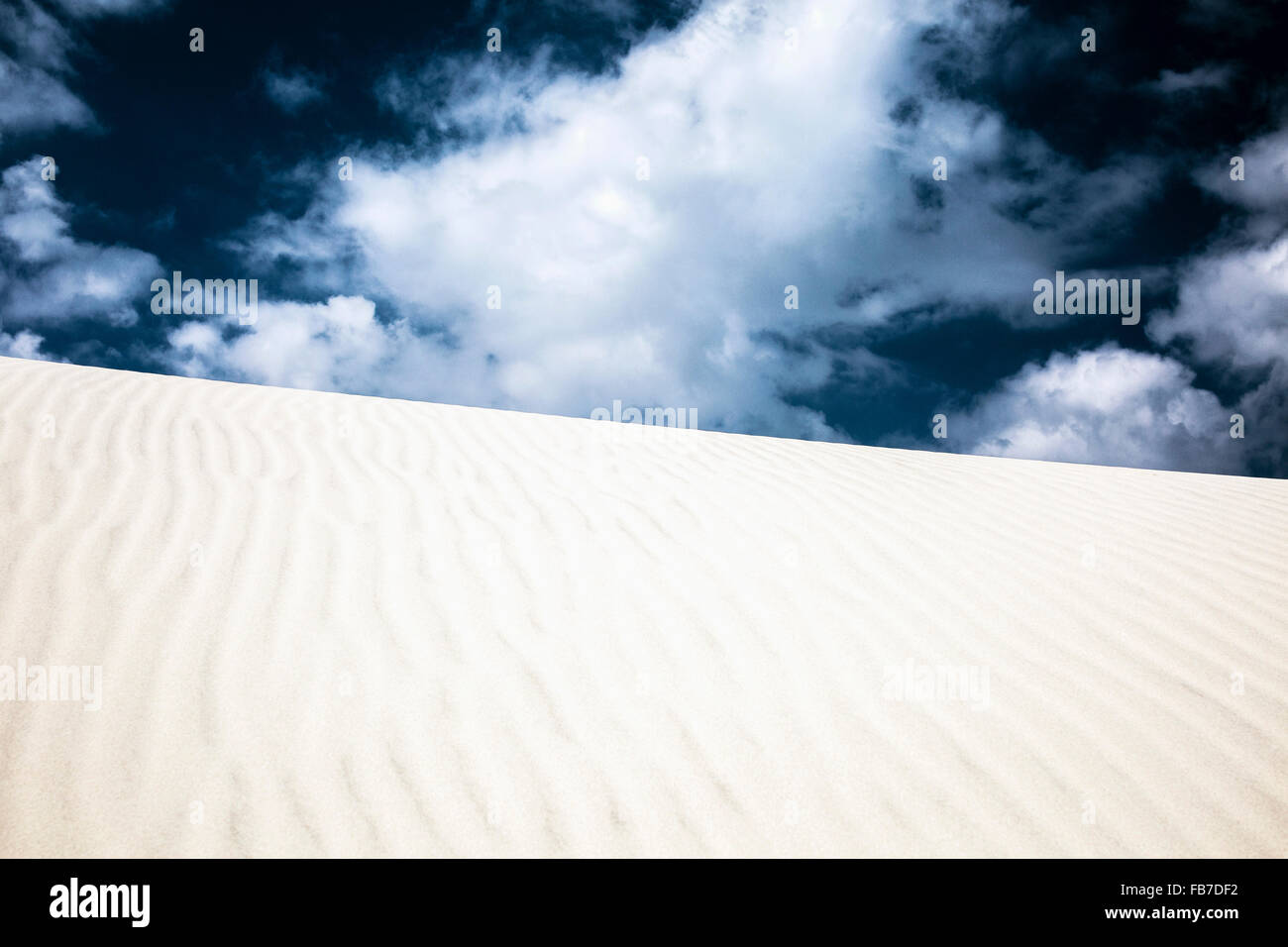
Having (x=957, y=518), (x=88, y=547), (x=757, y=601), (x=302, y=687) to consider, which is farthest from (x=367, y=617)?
(x=957, y=518)

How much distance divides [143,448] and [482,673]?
10.8 ft

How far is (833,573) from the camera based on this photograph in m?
3.71

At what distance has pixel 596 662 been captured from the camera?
286cm

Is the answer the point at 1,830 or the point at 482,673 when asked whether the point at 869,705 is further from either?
the point at 1,830

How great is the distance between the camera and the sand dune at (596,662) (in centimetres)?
218

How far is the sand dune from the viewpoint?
218 cm

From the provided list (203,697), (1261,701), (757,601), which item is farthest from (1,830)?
(1261,701)

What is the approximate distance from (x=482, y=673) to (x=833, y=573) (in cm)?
206
